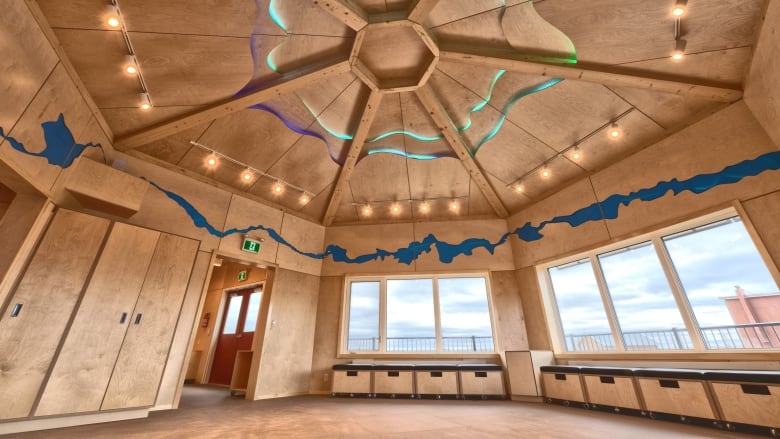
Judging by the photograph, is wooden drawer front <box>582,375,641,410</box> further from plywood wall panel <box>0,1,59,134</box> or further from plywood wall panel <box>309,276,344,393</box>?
plywood wall panel <box>0,1,59,134</box>

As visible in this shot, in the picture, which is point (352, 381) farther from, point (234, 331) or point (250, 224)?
point (234, 331)

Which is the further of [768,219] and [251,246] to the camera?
[251,246]

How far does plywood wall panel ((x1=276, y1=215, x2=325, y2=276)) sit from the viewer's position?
19.9 ft

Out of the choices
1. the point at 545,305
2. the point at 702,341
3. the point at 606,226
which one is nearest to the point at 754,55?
the point at 606,226

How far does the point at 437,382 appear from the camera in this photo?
517 centimetres

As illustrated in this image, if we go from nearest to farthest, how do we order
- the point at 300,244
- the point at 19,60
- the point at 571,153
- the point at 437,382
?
the point at 19,60
the point at 571,153
the point at 437,382
the point at 300,244

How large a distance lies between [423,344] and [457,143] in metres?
3.96

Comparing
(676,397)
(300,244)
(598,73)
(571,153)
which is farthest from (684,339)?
(300,244)

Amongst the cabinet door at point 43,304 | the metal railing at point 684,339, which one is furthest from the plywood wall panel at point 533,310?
the cabinet door at point 43,304

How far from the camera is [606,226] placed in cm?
478

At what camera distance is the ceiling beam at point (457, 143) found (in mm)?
4785

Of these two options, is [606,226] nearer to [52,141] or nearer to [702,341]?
[702,341]

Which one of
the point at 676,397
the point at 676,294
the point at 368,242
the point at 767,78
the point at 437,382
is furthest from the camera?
the point at 368,242

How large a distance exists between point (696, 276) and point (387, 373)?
4.77 meters
